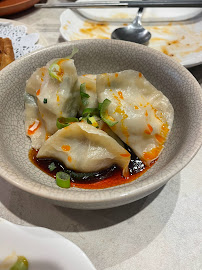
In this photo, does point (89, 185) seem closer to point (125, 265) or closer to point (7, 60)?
point (125, 265)

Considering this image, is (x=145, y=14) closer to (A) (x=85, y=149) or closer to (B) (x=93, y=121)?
(B) (x=93, y=121)

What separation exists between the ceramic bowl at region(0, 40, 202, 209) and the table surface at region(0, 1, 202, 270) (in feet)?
0.47

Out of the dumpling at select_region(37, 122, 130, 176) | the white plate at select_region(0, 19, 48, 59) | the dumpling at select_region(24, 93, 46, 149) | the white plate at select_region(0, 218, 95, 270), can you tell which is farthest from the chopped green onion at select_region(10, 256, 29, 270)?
the white plate at select_region(0, 19, 48, 59)

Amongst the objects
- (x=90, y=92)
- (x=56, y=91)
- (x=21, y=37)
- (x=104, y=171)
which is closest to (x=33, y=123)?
(x=56, y=91)

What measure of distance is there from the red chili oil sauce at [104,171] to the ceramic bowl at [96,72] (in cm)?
3

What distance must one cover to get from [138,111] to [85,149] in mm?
318

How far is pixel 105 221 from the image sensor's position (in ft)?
3.77

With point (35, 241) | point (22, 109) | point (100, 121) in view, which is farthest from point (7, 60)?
point (35, 241)

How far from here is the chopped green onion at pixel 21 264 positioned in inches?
35.9

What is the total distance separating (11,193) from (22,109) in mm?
470

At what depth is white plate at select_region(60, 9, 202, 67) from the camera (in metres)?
Answer: 2.00

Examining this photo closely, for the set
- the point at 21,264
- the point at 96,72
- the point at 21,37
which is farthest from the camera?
the point at 21,37

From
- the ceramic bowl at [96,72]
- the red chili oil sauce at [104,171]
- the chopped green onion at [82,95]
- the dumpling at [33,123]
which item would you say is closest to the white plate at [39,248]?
the ceramic bowl at [96,72]

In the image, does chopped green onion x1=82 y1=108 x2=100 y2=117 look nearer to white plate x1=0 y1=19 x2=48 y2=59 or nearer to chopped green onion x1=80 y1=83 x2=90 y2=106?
chopped green onion x1=80 y1=83 x2=90 y2=106
